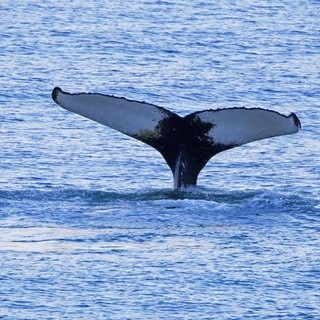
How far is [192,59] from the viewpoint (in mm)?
25359

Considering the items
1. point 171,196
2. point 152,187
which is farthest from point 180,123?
point 152,187

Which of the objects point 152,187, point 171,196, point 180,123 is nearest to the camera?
point 180,123

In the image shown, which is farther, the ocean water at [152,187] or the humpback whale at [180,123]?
the humpback whale at [180,123]

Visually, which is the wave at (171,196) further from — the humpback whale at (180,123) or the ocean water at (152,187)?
the humpback whale at (180,123)

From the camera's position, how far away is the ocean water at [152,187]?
12320 mm

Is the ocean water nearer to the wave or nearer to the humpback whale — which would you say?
the wave

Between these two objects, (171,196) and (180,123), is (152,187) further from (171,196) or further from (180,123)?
(180,123)

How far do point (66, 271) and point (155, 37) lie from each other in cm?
1490

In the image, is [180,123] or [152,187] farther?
[152,187]

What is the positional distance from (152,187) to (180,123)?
1.77 m

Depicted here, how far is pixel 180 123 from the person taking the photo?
14.5 metres

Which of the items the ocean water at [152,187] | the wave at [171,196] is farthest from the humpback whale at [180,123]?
the ocean water at [152,187]

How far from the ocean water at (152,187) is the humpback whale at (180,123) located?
0.48 m

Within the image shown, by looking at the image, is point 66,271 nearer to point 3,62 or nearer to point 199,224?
point 199,224
